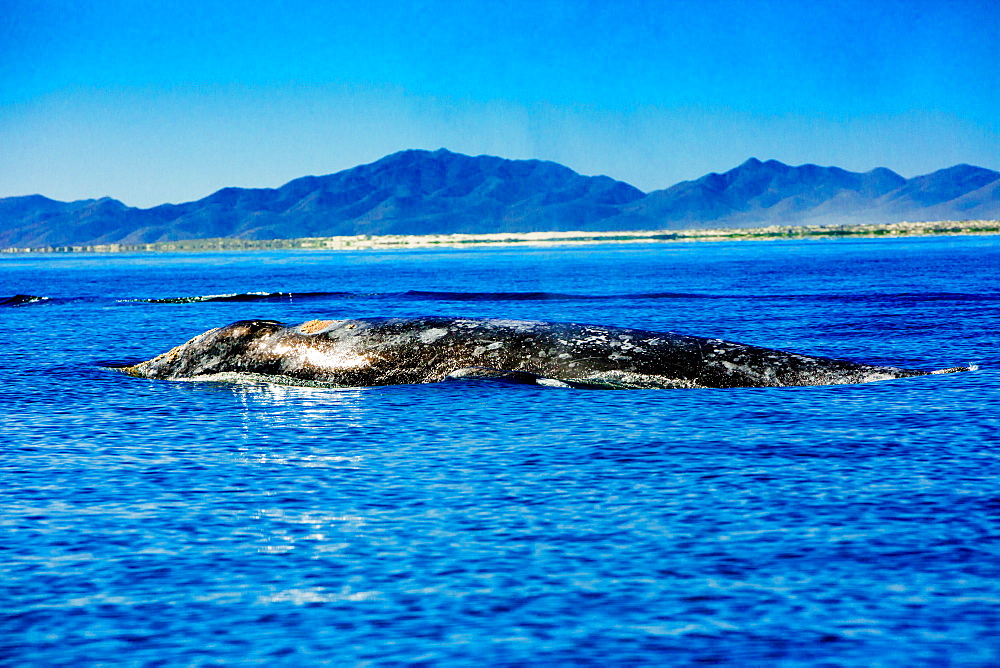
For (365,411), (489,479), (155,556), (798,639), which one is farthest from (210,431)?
(798,639)

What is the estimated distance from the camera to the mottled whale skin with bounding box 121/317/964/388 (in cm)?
1831

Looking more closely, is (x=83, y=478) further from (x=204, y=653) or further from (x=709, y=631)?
(x=709, y=631)

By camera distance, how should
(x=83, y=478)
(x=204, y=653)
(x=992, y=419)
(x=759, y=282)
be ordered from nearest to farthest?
(x=204, y=653) < (x=83, y=478) < (x=992, y=419) < (x=759, y=282)

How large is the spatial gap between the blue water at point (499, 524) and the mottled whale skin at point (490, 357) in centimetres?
79

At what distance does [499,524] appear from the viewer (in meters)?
9.48

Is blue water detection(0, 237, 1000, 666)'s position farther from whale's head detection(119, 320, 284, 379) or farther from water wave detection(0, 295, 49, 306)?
water wave detection(0, 295, 49, 306)

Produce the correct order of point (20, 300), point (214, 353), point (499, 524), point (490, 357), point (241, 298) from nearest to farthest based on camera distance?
point (499, 524) < point (490, 357) < point (214, 353) < point (20, 300) < point (241, 298)

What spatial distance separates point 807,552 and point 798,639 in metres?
1.83

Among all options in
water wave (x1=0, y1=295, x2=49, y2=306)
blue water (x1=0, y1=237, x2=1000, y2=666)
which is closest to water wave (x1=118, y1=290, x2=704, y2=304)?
water wave (x1=0, y1=295, x2=49, y2=306)

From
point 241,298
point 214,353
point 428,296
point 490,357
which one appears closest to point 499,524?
point 490,357

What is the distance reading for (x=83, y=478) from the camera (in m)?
11.5

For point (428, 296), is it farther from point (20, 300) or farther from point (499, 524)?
point (499, 524)

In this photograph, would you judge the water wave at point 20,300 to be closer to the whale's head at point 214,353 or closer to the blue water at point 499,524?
the whale's head at point 214,353

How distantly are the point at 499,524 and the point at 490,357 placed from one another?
9.64 meters
